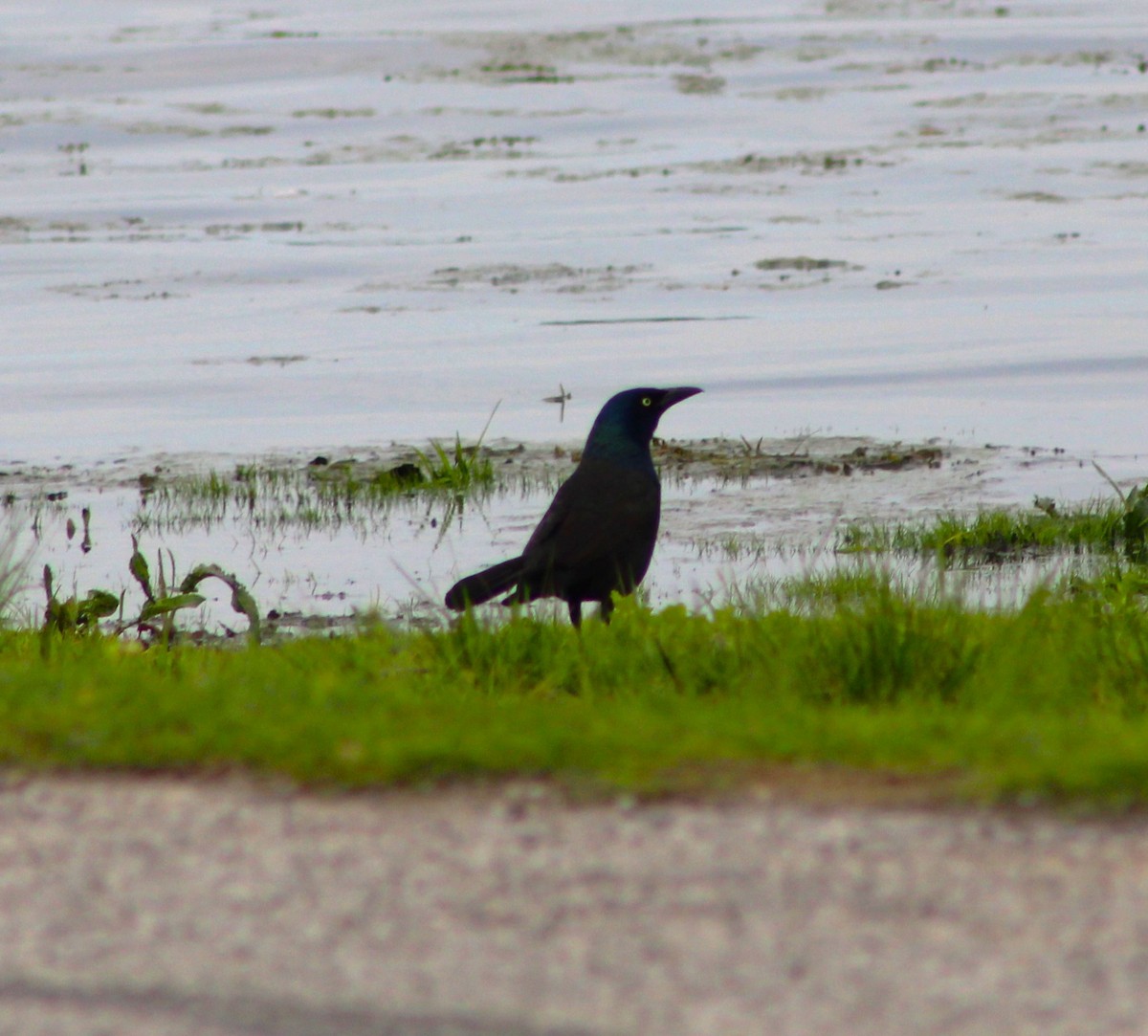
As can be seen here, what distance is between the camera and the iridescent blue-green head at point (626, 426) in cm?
845

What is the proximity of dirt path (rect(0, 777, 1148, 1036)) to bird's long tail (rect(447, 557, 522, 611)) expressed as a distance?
139 inches

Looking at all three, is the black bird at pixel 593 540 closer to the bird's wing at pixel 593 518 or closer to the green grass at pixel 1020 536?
the bird's wing at pixel 593 518

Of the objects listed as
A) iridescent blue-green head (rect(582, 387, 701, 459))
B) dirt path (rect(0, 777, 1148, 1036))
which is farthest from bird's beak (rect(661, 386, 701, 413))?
dirt path (rect(0, 777, 1148, 1036))

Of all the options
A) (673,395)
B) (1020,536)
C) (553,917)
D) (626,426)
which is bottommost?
(553,917)

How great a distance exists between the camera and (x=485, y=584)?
7965mm

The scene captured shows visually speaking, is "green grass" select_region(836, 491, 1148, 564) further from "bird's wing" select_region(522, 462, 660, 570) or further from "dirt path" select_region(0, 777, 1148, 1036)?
"dirt path" select_region(0, 777, 1148, 1036)

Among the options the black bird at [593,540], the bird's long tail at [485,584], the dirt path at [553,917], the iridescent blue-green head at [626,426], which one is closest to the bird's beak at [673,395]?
the iridescent blue-green head at [626,426]

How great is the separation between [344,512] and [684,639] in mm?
5123

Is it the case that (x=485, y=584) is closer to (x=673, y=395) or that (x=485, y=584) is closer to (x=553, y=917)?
(x=673, y=395)

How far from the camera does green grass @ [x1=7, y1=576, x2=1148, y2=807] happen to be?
4.47 m

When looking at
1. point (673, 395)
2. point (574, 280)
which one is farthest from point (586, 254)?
point (673, 395)

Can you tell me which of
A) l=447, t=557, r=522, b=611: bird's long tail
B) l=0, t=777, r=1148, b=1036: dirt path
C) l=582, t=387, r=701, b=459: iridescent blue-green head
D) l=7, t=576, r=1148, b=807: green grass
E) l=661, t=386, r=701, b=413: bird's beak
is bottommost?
l=0, t=777, r=1148, b=1036: dirt path

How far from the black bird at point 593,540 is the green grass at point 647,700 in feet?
2.00

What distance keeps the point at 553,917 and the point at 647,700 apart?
213cm
